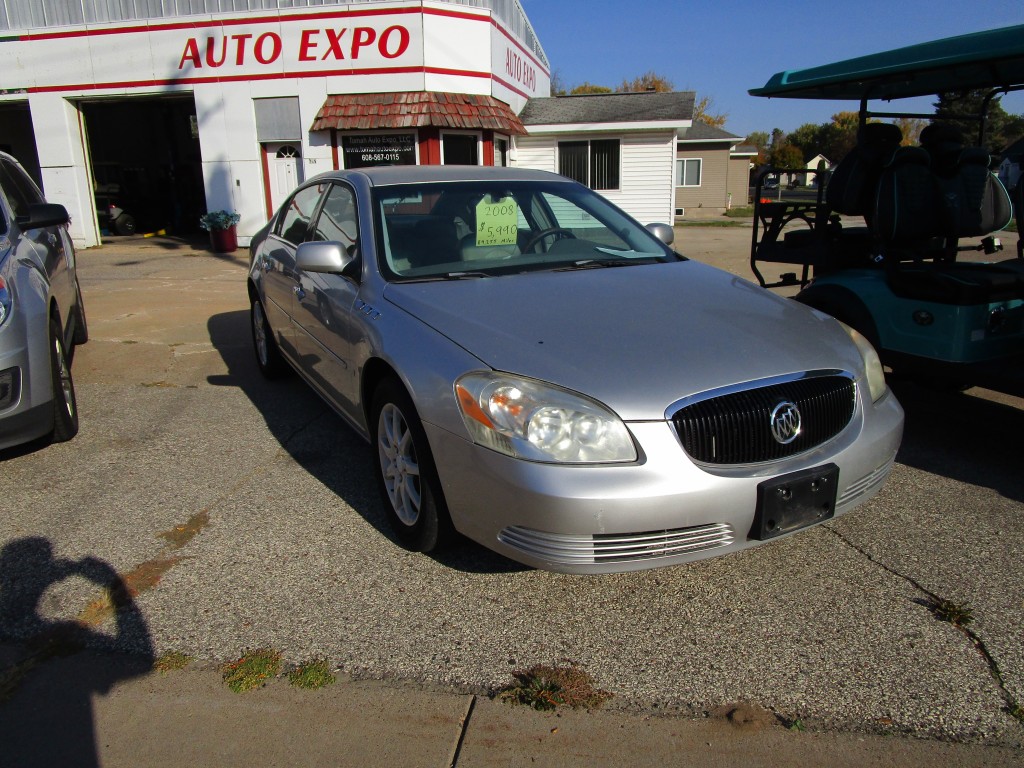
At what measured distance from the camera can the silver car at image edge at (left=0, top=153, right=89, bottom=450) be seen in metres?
3.96

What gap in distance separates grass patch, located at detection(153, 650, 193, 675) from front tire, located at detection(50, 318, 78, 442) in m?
2.29

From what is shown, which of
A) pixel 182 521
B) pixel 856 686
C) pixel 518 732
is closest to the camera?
pixel 518 732

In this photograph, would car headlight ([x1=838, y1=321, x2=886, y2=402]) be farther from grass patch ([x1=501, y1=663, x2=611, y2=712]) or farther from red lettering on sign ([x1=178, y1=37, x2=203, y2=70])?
red lettering on sign ([x1=178, y1=37, x2=203, y2=70])

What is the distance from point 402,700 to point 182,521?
177 cm

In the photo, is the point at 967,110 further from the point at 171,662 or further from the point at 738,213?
the point at 738,213

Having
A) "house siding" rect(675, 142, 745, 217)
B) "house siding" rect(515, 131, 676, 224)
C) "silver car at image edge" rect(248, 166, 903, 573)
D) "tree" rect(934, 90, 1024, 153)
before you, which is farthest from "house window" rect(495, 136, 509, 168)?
"house siding" rect(675, 142, 745, 217)

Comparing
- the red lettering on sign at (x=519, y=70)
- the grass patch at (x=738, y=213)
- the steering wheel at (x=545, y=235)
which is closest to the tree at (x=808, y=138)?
the grass patch at (x=738, y=213)

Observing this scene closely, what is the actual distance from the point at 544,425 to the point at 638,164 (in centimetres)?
1643

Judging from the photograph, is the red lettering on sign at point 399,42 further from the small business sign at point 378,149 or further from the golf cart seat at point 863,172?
the golf cart seat at point 863,172

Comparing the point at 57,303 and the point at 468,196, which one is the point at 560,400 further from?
the point at 57,303

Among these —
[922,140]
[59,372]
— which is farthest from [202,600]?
[922,140]

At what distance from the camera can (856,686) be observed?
2.47 meters

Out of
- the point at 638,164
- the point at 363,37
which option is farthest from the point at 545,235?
the point at 638,164

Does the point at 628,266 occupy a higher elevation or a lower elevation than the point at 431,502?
higher
